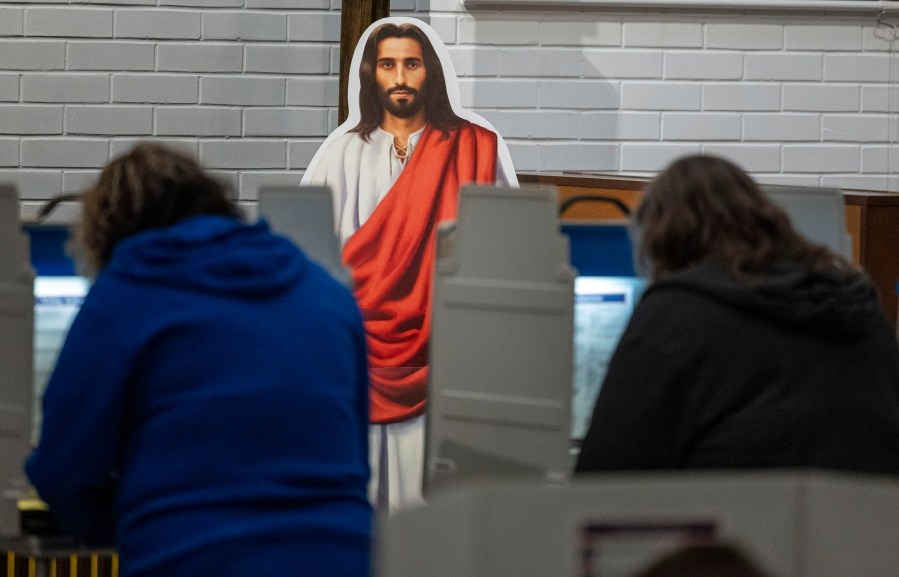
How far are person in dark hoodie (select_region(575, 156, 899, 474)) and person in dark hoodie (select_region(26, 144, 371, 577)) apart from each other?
34 centimetres

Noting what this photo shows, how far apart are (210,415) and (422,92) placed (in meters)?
1.65

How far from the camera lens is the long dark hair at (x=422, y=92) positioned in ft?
9.22

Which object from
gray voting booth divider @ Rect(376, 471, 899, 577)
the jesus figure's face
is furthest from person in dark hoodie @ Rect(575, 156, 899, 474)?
the jesus figure's face

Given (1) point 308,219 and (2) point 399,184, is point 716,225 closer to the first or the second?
(1) point 308,219

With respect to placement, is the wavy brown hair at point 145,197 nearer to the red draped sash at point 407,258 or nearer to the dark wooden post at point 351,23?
the red draped sash at point 407,258

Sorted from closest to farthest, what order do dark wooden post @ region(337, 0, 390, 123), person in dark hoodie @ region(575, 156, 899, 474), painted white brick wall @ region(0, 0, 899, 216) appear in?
1. person in dark hoodie @ region(575, 156, 899, 474)
2. dark wooden post @ region(337, 0, 390, 123)
3. painted white brick wall @ region(0, 0, 899, 216)

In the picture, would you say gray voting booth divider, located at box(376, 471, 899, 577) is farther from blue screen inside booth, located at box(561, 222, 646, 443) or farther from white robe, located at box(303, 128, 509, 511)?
white robe, located at box(303, 128, 509, 511)

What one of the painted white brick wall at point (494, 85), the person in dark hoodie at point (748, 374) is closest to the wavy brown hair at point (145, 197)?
the person in dark hoodie at point (748, 374)

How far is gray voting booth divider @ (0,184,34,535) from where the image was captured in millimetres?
1728

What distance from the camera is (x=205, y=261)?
52.9 inches

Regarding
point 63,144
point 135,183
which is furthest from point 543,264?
point 63,144

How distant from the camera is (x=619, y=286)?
1.92 meters

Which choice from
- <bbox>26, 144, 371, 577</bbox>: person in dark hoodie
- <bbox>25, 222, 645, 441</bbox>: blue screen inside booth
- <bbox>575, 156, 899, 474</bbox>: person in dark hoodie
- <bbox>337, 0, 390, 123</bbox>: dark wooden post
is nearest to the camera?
<bbox>26, 144, 371, 577</bbox>: person in dark hoodie

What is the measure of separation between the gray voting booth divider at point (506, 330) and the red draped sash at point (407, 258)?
1.55 ft
